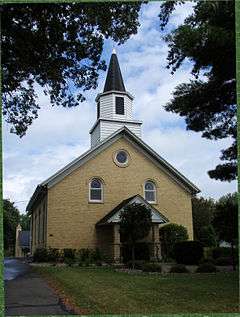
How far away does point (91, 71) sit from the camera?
8.35m

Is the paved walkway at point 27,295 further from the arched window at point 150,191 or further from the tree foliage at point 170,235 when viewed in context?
the arched window at point 150,191

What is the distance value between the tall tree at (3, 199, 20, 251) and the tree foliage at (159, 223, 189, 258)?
2921 millimetres

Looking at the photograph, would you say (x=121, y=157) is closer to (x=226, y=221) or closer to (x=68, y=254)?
(x=68, y=254)

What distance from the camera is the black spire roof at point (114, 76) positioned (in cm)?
755

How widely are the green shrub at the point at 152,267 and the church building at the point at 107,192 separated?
0.63 feet

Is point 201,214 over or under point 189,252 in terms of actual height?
over

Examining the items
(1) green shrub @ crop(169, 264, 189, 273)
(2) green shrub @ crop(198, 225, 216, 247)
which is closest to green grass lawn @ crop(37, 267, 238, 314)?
(1) green shrub @ crop(169, 264, 189, 273)

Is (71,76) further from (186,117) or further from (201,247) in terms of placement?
(201,247)

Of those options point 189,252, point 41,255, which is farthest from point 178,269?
point 41,255

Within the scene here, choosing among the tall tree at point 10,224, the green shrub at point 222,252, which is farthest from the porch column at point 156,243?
the tall tree at point 10,224

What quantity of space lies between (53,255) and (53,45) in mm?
4265

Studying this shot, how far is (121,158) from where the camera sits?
972 cm

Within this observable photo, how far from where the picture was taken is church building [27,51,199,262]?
28.1ft

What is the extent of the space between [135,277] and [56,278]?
1668mm
